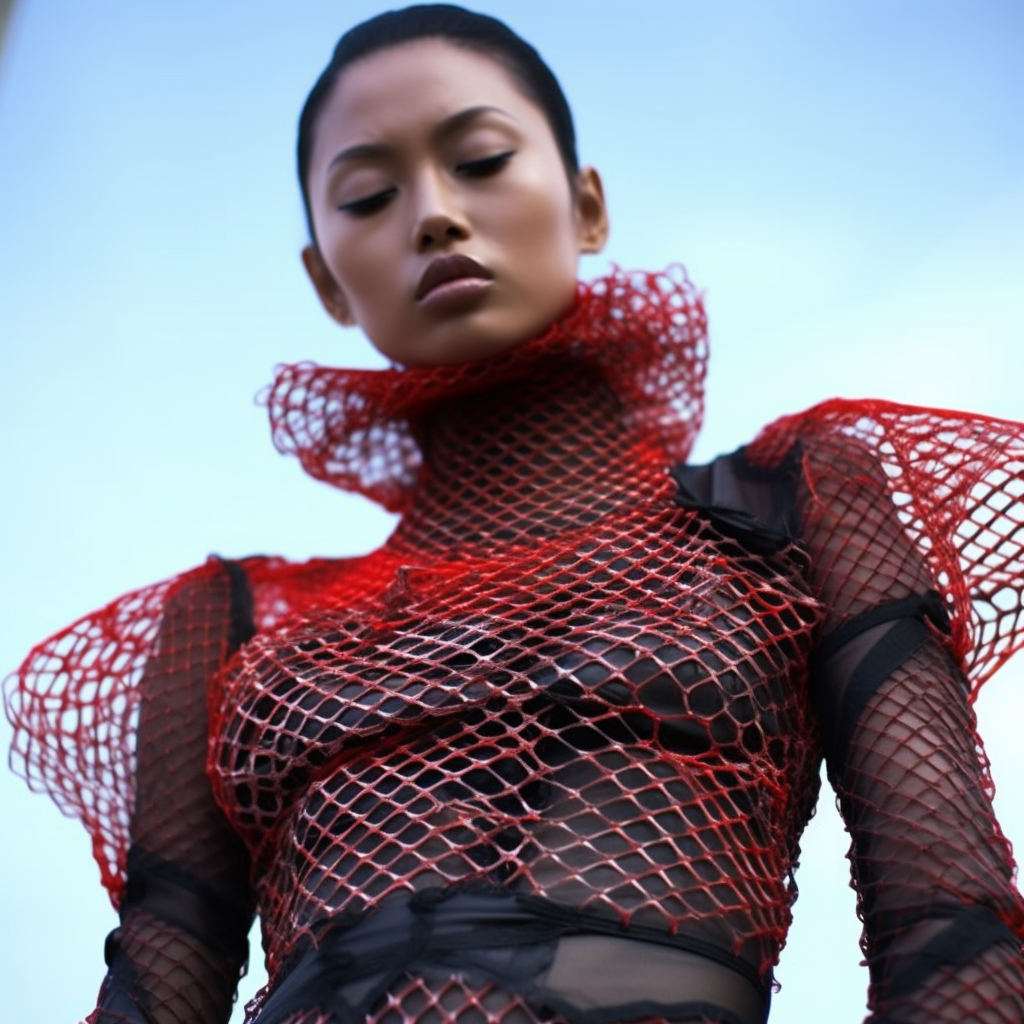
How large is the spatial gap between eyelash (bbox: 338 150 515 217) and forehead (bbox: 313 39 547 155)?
0.19 ft

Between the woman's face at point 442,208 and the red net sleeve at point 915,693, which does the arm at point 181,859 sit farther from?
the red net sleeve at point 915,693

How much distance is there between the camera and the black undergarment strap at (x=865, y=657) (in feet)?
3.86

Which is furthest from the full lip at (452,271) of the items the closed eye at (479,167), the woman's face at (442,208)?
the closed eye at (479,167)

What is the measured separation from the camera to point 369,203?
5.09 feet

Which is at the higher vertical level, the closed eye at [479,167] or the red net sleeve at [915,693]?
the closed eye at [479,167]

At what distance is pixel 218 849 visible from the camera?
55.4 inches

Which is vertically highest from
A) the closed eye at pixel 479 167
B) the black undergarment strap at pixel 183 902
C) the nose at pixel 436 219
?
the closed eye at pixel 479 167

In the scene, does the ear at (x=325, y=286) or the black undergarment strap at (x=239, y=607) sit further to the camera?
the ear at (x=325, y=286)

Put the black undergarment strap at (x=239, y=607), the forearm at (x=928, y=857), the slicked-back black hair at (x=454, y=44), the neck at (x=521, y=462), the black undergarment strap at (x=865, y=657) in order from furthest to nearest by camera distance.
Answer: the slicked-back black hair at (x=454, y=44)
the black undergarment strap at (x=239, y=607)
the neck at (x=521, y=462)
the black undergarment strap at (x=865, y=657)
the forearm at (x=928, y=857)

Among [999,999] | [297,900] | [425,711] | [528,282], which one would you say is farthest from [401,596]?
[999,999]

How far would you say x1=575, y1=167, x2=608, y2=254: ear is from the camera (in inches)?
69.3

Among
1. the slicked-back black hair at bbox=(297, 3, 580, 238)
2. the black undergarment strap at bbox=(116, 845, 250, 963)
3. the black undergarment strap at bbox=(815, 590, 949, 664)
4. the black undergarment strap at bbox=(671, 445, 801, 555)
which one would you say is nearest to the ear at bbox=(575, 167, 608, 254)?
the slicked-back black hair at bbox=(297, 3, 580, 238)

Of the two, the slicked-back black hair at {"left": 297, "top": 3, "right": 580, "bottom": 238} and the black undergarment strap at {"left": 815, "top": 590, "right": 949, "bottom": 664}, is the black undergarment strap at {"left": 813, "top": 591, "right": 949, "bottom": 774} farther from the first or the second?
the slicked-back black hair at {"left": 297, "top": 3, "right": 580, "bottom": 238}

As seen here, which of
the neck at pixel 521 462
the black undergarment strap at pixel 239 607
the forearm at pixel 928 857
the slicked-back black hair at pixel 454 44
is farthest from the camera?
the slicked-back black hair at pixel 454 44
